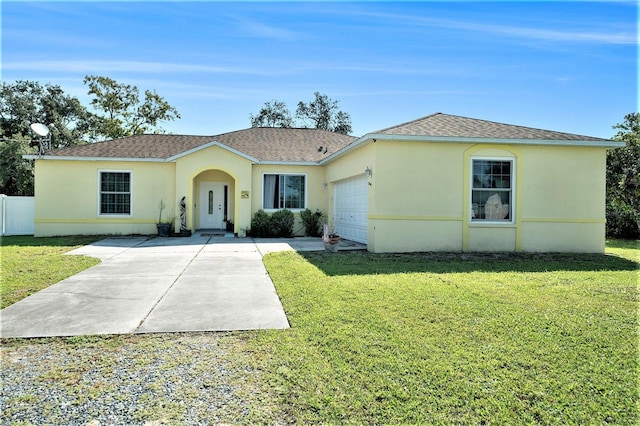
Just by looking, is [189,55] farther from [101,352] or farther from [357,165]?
[101,352]

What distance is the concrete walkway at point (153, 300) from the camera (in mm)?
4992

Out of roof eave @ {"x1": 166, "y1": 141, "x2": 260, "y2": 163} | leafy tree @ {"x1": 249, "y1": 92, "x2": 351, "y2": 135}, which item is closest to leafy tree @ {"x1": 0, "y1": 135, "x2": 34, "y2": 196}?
roof eave @ {"x1": 166, "y1": 141, "x2": 260, "y2": 163}

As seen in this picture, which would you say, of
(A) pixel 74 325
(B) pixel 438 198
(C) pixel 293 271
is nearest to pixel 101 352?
(A) pixel 74 325

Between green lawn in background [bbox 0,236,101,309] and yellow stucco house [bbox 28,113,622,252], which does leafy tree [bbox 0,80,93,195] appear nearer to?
green lawn in background [bbox 0,236,101,309]

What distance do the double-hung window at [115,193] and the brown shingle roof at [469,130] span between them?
11.3 meters

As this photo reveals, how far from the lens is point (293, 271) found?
8617 mm

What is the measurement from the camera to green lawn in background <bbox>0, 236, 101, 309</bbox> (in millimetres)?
6859

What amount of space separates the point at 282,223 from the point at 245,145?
191 inches

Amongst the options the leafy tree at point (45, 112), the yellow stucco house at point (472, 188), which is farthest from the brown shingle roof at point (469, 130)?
the leafy tree at point (45, 112)

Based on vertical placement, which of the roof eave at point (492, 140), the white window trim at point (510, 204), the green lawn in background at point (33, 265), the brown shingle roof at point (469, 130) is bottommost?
the green lawn in background at point (33, 265)

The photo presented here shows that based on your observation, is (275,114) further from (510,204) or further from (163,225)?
(510,204)

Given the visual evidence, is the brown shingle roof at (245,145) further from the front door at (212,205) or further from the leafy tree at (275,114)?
the leafy tree at (275,114)

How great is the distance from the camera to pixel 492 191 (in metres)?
12.2

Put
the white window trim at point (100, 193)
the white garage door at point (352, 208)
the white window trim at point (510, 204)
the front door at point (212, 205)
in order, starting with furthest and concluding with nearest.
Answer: the front door at point (212, 205), the white window trim at point (100, 193), the white garage door at point (352, 208), the white window trim at point (510, 204)
